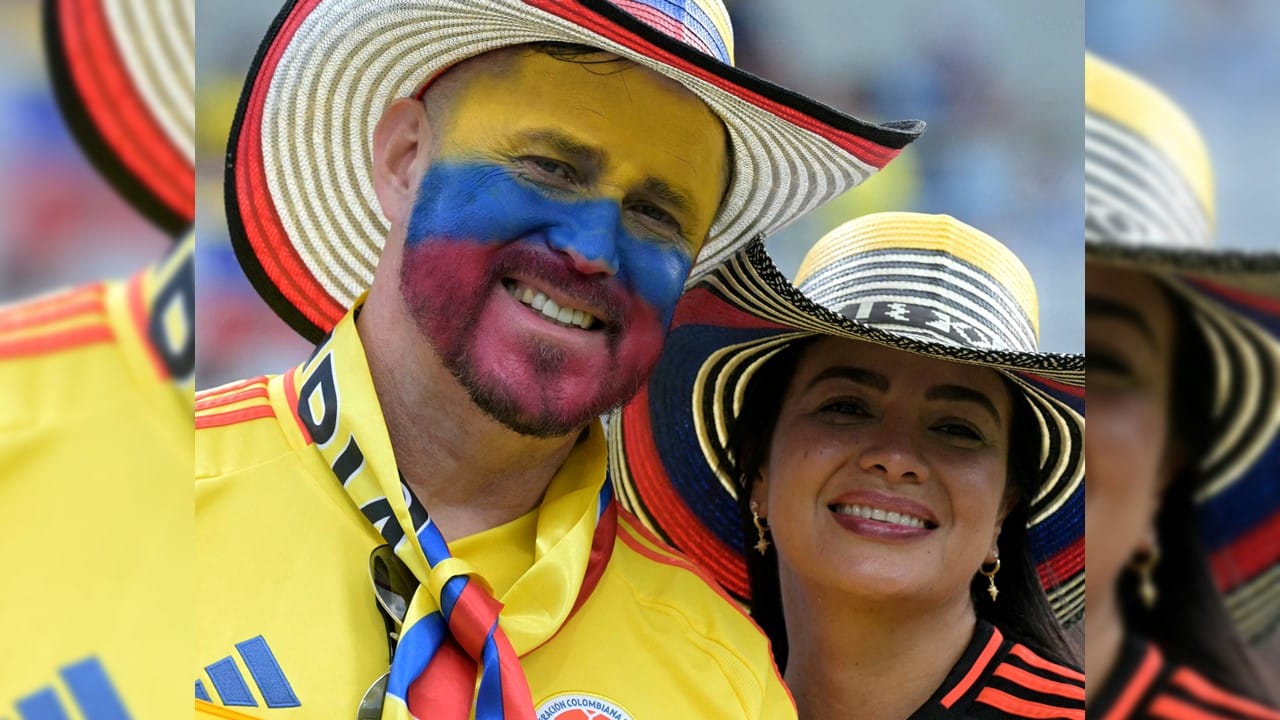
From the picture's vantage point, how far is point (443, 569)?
6.08 feet

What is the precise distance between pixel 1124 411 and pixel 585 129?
1.42 meters

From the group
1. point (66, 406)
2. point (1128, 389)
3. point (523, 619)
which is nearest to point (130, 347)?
point (66, 406)

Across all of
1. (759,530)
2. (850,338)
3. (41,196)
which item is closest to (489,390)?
(850,338)

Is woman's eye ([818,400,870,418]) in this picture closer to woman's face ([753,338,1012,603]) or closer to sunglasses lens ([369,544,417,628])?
woman's face ([753,338,1012,603])

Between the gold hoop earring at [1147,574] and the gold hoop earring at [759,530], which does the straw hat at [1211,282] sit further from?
the gold hoop earring at [759,530]

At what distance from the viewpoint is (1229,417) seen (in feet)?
2.20

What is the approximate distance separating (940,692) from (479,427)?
47.0 inches

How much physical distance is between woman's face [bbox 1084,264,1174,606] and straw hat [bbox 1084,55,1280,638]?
2 centimetres

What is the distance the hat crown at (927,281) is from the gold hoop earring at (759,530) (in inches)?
19.2

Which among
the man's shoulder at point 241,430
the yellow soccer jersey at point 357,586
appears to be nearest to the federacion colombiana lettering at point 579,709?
the yellow soccer jersey at point 357,586

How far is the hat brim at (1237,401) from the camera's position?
666 millimetres

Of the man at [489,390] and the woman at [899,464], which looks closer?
the man at [489,390]

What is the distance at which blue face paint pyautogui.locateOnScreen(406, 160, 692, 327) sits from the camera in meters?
2.01

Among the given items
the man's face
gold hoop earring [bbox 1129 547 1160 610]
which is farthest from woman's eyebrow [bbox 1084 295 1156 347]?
the man's face
